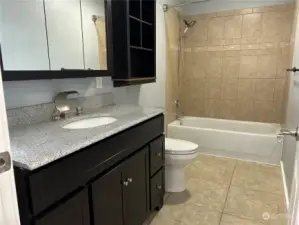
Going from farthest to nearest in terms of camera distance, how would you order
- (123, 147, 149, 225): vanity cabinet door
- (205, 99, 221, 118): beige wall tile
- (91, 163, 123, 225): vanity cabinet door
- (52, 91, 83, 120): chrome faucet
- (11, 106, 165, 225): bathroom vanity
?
(205, 99, 221, 118): beige wall tile, (52, 91, 83, 120): chrome faucet, (123, 147, 149, 225): vanity cabinet door, (91, 163, 123, 225): vanity cabinet door, (11, 106, 165, 225): bathroom vanity

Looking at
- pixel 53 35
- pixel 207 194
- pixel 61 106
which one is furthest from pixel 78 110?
pixel 207 194

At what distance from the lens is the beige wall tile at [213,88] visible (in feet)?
11.6

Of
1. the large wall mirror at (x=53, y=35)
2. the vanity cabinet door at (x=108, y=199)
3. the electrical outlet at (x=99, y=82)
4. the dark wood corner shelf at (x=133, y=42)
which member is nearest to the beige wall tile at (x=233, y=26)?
the dark wood corner shelf at (x=133, y=42)

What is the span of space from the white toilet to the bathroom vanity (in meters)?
0.32

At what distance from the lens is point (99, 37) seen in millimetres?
1845

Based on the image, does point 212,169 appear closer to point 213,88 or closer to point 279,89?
point 213,88

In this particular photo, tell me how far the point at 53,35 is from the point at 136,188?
3.78 feet

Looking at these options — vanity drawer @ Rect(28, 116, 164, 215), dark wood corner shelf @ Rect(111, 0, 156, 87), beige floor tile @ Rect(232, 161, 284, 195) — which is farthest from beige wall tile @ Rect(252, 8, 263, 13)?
vanity drawer @ Rect(28, 116, 164, 215)

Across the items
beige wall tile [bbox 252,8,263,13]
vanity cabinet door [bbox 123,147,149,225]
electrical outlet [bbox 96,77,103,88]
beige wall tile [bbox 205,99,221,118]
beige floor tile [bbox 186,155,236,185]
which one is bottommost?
beige floor tile [bbox 186,155,236,185]

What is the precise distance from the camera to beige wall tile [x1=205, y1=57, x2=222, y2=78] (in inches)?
137

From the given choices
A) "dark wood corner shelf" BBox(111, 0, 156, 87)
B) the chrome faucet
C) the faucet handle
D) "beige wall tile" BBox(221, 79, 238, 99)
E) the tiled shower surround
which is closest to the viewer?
the chrome faucet

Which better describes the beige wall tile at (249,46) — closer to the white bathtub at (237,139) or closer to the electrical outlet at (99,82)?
the white bathtub at (237,139)

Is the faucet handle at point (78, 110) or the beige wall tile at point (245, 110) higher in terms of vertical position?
the faucet handle at point (78, 110)

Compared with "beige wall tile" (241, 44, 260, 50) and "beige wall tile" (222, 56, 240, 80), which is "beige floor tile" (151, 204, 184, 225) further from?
"beige wall tile" (241, 44, 260, 50)
